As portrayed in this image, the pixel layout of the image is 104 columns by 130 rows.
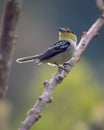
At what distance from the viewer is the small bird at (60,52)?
156 inches

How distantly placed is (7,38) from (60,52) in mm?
2835

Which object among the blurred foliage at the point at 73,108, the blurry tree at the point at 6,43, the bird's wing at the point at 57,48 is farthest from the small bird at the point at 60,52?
the blurry tree at the point at 6,43

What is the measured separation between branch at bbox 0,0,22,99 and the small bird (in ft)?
7.78

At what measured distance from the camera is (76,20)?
31.1 meters

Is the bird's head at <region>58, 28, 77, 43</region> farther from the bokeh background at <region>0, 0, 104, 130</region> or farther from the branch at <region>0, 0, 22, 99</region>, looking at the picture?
the branch at <region>0, 0, 22, 99</region>

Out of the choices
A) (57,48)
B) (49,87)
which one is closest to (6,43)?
(49,87)

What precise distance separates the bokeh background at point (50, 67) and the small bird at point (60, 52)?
0.99 ft

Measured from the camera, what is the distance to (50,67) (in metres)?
7.39

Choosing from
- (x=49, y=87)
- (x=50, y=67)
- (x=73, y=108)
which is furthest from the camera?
(x=50, y=67)

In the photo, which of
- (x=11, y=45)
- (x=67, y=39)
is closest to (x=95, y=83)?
(x=67, y=39)

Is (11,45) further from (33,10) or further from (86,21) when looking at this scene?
(33,10)

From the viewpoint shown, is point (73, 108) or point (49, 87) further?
point (73, 108)

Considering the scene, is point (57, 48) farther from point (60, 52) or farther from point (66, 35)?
point (66, 35)

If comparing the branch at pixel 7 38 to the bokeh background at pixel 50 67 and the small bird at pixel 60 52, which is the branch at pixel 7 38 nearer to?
the bokeh background at pixel 50 67
